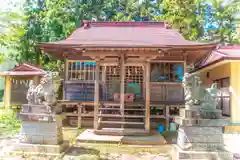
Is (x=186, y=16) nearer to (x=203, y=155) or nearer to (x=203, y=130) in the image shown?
(x=203, y=130)

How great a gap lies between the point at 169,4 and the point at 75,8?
273 inches

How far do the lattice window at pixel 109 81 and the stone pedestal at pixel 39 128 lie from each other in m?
4.86

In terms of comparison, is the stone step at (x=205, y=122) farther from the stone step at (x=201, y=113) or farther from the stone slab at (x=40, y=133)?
the stone slab at (x=40, y=133)

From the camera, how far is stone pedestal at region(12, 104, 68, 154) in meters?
5.41

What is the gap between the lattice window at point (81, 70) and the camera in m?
10.5

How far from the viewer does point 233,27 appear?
17.2 meters

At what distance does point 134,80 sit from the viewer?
10562 mm

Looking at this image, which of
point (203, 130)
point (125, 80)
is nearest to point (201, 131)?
point (203, 130)

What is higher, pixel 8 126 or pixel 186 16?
pixel 186 16

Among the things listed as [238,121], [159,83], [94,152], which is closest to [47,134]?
[94,152]

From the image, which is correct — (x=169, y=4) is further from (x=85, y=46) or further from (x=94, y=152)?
(x=94, y=152)

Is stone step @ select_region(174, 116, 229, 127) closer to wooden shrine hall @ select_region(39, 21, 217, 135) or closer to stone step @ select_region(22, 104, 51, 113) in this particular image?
stone step @ select_region(22, 104, 51, 113)

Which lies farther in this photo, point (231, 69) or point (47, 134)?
point (231, 69)

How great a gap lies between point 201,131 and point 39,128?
360cm
